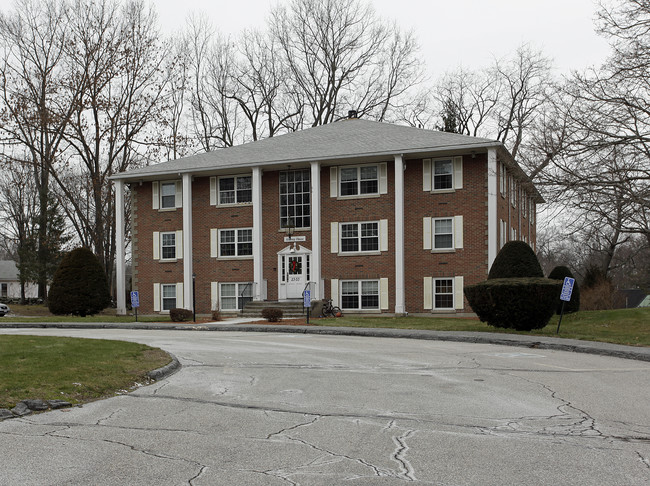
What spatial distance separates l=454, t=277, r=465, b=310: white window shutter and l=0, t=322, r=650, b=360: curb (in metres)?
8.91

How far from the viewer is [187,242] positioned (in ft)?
113

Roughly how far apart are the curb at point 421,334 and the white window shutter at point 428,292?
28.4 ft

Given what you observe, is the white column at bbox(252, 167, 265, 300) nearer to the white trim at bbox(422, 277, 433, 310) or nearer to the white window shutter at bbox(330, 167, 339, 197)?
the white window shutter at bbox(330, 167, 339, 197)

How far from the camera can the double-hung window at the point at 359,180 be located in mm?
32156

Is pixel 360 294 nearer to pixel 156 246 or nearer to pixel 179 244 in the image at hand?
pixel 179 244

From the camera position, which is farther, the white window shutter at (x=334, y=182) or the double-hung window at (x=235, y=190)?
the double-hung window at (x=235, y=190)

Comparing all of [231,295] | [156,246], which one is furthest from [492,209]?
[156,246]

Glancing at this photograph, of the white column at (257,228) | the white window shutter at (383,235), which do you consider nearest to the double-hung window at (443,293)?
the white window shutter at (383,235)

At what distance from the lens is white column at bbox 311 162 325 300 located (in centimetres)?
3178

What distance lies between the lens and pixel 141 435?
704 cm

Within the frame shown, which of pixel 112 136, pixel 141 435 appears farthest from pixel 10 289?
pixel 141 435

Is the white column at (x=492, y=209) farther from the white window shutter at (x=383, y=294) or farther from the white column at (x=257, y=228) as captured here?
the white column at (x=257, y=228)

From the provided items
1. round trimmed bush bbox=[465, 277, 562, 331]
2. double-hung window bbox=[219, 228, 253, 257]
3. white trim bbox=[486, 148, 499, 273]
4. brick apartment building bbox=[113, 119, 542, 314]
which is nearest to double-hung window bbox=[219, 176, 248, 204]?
brick apartment building bbox=[113, 119, 542, 314]

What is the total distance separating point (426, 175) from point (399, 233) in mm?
3102
